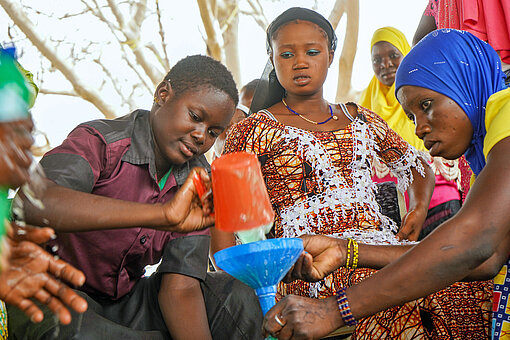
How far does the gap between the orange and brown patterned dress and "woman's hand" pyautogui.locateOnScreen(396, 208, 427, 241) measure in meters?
0.07

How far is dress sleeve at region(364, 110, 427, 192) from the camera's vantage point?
2.43 metres

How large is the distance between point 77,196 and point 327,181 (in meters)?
1.08

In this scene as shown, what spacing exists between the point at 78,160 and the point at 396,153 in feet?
4.83

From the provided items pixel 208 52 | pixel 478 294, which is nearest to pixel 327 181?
pixel 478 294

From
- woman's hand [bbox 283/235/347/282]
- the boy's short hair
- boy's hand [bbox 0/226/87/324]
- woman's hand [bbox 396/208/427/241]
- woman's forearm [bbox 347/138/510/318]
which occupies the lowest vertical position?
woman's hand [bbox 396/208/427/241]

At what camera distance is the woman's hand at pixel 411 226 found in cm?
230

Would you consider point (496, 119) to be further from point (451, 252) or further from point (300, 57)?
point (300, 57)

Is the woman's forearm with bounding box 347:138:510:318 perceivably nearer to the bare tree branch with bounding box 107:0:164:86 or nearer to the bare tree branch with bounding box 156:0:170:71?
the bare tree branch with bounding box 156:0:170:71

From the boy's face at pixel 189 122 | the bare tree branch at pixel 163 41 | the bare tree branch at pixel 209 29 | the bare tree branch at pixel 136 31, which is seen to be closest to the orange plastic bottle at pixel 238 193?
the boy's face at pixel 189 122

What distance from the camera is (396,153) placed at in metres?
2.46

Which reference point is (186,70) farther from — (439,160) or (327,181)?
(439,160)

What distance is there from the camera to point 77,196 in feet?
5.02

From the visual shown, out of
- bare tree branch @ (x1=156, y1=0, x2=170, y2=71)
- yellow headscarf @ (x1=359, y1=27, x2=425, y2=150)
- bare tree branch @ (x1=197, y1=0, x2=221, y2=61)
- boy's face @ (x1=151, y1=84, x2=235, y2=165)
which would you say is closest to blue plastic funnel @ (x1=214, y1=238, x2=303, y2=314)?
boy's face @ (x1=151, y1=84, x2=235, y2=165)

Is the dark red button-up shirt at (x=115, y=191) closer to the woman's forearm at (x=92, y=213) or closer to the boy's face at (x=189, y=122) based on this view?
the boy's face at (x=189, y=122)
